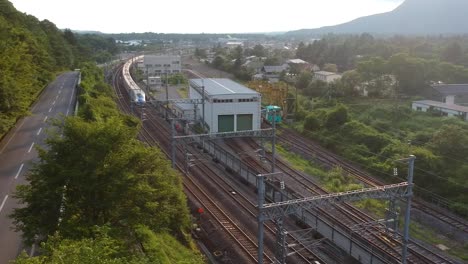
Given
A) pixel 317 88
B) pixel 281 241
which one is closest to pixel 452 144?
pixel 281 241

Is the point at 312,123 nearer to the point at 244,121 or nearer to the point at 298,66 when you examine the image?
the point at 244,121

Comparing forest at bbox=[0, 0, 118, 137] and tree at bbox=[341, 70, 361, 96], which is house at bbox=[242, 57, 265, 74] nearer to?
tree at bbox=[341, 70, 361, 96]

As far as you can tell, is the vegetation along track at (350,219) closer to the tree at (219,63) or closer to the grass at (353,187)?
the grass at (353,187)

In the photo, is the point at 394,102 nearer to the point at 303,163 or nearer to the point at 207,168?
the point at 303,163

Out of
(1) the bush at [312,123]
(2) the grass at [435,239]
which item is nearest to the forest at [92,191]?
(2) the grass at [435,239]

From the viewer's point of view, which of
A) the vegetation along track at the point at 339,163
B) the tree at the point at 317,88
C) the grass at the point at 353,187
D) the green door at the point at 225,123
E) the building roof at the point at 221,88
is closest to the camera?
the grass at the point at 353,187

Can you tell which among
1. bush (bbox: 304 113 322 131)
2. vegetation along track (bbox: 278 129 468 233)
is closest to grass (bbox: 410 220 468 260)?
vegetation along track (bbox: 278 129 468 233)
